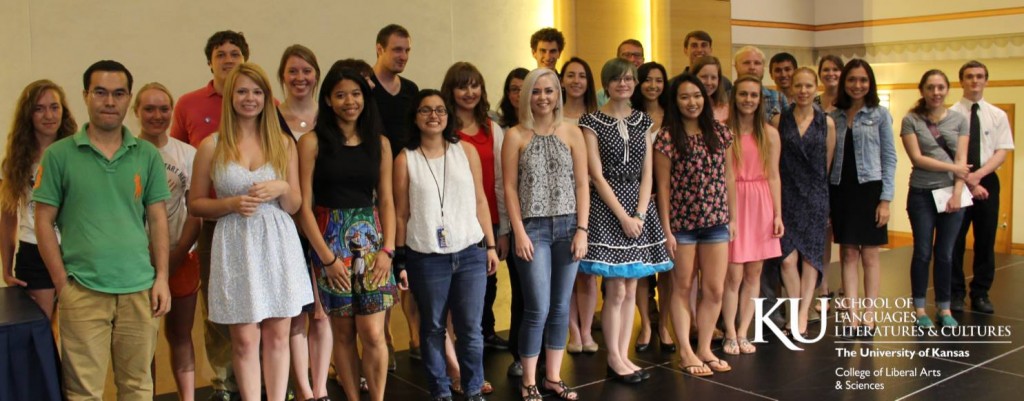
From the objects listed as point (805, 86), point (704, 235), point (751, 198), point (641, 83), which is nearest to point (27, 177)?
point (641, 83)

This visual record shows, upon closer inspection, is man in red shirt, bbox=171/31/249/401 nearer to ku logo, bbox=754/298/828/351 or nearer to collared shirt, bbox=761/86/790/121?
ku logo, bbox=754/298/828/351

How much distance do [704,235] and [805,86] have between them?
3.54ft

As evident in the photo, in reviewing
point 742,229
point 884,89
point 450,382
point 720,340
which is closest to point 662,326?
point 720,340

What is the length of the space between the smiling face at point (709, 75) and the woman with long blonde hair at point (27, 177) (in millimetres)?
3006

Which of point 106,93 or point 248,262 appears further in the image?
point 248,262

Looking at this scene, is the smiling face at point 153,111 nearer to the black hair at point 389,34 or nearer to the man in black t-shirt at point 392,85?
the man in black t-shirt at point 392,85

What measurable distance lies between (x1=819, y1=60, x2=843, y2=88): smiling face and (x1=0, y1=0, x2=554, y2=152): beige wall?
292 cm

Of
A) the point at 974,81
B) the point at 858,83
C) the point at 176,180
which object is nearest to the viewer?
the point at 176,180

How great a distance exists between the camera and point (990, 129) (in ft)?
18.0

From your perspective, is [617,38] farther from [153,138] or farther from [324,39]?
[153,138]

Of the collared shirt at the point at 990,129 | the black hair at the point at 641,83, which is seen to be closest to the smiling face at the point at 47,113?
the black hair at the point at 641,83

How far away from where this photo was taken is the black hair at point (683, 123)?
13.8 feet

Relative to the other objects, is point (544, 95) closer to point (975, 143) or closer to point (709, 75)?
point (709, 75)

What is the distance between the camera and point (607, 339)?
418cm
